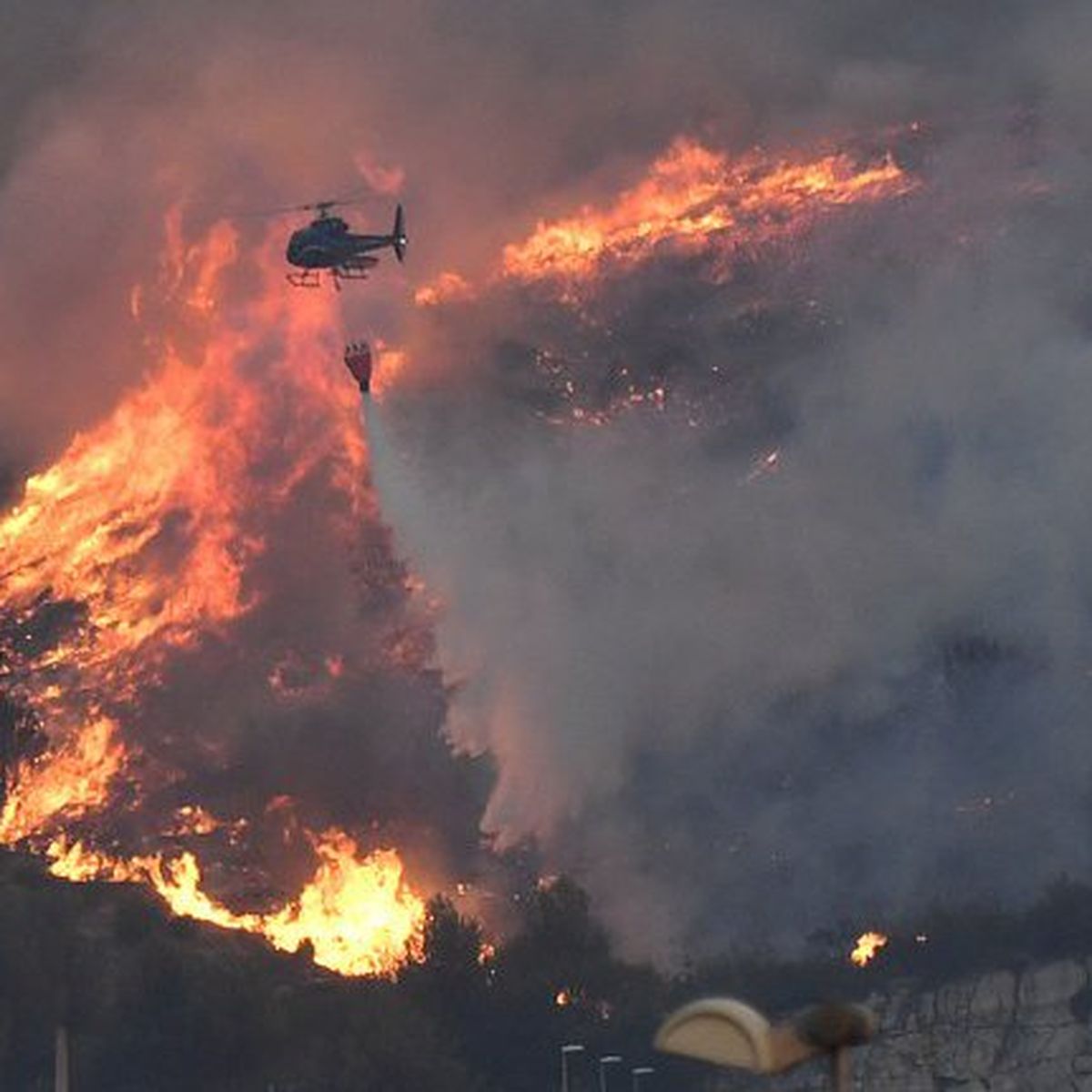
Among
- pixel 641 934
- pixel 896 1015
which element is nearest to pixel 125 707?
pixel 641 934

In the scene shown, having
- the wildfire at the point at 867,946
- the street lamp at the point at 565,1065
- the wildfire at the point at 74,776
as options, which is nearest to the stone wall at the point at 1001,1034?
the wildfire at the point at 867,946

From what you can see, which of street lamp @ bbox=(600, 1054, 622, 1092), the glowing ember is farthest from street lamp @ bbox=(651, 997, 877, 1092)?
the glowing ember

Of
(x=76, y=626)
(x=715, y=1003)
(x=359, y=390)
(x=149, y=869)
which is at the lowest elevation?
(x=715, y=1003)

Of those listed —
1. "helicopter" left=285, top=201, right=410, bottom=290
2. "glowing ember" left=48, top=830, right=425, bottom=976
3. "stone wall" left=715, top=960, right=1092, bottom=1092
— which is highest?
"helicopter" left=285, top=201, right=410, bottom=290

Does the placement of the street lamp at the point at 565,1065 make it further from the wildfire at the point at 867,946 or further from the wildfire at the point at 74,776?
the wildfire at the point at 74,776

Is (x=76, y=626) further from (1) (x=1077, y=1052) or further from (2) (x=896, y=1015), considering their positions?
(1) (x=1077, y=1052)

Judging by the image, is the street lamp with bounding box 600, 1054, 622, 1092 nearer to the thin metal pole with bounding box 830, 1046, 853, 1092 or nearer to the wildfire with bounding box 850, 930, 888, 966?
the wildfire with bounding box 850, 930, 888, 966
